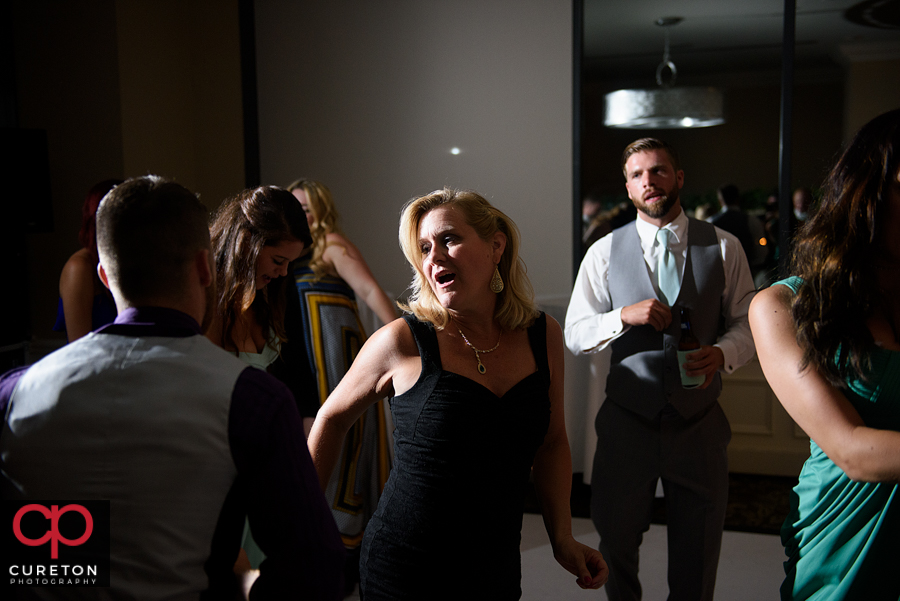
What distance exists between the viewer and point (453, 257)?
5.17 feet

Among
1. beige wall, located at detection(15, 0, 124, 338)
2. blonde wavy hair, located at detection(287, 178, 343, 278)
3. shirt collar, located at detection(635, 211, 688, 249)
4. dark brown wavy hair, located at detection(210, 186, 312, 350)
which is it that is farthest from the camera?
beige wall, located at detection(15, 0, 124, 338)

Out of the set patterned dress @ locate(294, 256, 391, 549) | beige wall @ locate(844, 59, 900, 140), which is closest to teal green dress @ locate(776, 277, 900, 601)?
patterned dress @ locate(294, 256, 391, 549)

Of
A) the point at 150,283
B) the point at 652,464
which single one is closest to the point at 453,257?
the point at 150,283

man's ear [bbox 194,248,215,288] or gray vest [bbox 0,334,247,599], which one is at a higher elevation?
man's ear [bbox 194,248,215,288]

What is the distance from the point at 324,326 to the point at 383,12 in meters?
2.22

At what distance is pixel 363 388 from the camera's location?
4.95 ft

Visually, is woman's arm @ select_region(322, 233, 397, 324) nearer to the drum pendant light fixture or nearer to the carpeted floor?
the carpeted floor

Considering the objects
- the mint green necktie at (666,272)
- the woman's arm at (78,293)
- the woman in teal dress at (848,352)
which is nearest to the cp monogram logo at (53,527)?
the woman in teal dress at (848,352)

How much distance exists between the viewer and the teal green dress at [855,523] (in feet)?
3.65

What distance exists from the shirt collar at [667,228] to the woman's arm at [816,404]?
4.36ft

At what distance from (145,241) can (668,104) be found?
12.8ft

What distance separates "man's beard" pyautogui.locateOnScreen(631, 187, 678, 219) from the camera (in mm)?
2496

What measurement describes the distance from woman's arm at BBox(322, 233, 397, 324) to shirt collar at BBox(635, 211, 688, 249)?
3.65ft

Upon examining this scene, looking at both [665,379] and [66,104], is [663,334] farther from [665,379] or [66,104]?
[66,104]
